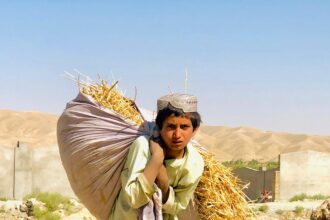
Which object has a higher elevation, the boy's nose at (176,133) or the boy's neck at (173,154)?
the boy's nose at (176,133)

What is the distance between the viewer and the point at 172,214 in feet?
12.7

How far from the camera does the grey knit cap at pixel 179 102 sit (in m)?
3.76

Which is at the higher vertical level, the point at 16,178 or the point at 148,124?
the point at 148,124

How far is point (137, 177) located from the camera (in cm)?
366

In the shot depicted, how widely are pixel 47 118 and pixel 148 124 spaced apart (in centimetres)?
6460

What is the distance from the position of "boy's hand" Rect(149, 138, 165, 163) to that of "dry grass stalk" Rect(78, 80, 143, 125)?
0.45 metres

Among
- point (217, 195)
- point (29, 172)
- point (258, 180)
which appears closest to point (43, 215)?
point (29, 172)

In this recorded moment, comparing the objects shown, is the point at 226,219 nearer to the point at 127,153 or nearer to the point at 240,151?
the point at 127,153

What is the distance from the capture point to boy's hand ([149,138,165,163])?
145 inches

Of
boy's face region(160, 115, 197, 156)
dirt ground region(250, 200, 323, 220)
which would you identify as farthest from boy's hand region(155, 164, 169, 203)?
dirt ground region(250, 200, 323, 220)

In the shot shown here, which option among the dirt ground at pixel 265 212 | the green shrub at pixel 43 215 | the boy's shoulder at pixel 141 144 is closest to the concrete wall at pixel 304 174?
the dirt ground at pixel 265 212

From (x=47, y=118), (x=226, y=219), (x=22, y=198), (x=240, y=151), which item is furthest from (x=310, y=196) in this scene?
(x=47, y=118)

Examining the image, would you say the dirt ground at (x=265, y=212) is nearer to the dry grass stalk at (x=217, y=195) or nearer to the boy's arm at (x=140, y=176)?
the dry grass stalk at (x=217, y=195)

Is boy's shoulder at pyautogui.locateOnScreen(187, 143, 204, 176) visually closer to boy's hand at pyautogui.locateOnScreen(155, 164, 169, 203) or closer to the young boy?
the young boy
